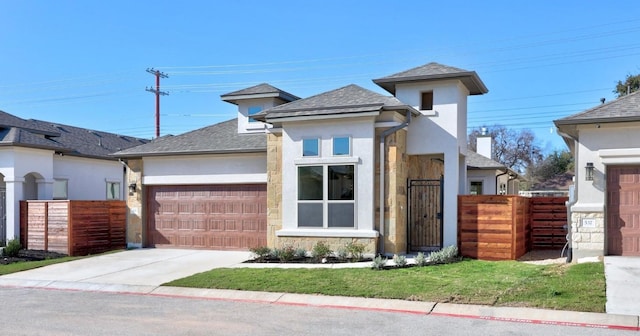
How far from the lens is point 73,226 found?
18.0m

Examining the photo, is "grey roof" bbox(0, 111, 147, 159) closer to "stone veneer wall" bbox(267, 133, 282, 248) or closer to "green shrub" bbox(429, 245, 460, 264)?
"stone veneer wall" bbox(267, 133, 282, 248)

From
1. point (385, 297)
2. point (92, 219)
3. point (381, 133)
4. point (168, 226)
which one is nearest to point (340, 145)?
point (381, 133)

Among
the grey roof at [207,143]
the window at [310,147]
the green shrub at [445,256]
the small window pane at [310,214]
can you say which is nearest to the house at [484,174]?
the grey roof at [207,143]

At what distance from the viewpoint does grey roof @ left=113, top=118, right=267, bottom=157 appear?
17859 mm

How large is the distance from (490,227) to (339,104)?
5368 mm

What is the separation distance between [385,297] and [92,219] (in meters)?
12.4

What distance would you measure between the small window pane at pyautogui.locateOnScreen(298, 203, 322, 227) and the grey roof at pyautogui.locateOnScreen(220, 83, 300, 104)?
5538 millimetres

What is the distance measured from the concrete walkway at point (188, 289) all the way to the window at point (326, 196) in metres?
1.86

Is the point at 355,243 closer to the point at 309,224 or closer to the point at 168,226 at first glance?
the point at 309,224

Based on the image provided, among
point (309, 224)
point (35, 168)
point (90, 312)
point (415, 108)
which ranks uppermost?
point (415, 108)

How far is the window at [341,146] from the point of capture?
49.9 ft

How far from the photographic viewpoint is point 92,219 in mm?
18641

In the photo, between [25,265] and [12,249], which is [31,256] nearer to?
[12,249]

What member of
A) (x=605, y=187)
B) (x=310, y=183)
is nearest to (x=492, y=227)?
(x=605, y=187)
